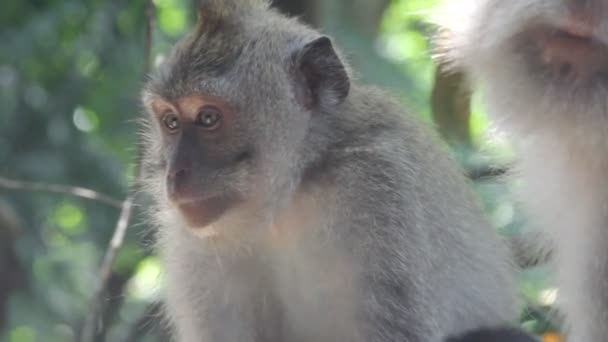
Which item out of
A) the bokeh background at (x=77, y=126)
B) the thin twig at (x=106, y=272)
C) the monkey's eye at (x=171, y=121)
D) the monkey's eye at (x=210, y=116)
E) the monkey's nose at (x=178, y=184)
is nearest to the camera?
the monkey's nose at (x=178, y=184)

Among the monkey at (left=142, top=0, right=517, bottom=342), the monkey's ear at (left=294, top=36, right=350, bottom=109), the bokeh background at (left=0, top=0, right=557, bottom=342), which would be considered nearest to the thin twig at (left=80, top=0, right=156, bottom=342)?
the monkey at (left=142, top=0, right=517, bottom=342)

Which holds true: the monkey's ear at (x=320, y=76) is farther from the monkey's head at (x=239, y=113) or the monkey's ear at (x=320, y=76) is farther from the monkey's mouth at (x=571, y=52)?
the monkey's mouth at (x=571, y=52)

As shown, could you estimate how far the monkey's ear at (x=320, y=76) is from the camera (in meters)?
4.50

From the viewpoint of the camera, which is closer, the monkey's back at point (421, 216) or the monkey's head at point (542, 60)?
the monkey's head at point (542, 60)

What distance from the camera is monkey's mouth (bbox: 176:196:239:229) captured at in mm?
4363

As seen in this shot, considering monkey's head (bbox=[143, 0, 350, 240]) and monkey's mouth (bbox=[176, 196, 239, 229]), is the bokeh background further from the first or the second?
monkey's mouth (bbox=[176, 196, 239, 229])

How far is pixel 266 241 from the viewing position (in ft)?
15.4

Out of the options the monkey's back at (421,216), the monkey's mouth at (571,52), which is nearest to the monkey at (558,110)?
the monkey's mouth at (571,52)

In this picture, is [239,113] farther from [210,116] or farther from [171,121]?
[171,121]

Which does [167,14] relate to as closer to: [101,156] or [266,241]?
[101,156]

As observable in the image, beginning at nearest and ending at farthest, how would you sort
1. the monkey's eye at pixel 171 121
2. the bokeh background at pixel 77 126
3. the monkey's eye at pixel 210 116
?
the monkey's eye at pixel 210 116, the monkey's eye at pixel 171 121, the bokeh background at pixel 77 126

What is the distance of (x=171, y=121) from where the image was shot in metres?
4.57

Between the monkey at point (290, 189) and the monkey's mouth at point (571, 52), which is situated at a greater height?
the monkey's mouth at point (571, 52)

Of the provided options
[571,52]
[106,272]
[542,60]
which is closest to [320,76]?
[542,60]
